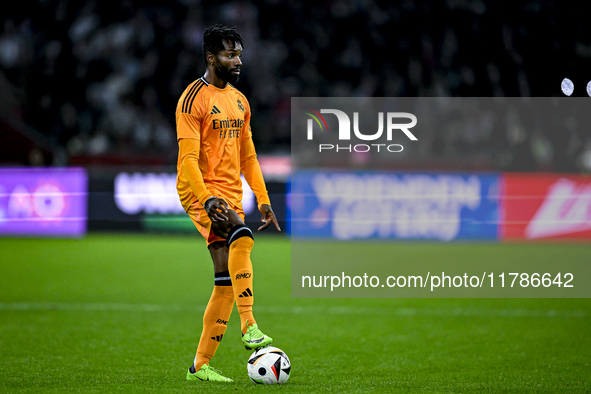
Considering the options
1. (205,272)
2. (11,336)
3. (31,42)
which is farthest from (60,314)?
(31,42)

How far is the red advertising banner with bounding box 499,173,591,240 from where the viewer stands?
11.2 m

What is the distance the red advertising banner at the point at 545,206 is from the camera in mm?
11211

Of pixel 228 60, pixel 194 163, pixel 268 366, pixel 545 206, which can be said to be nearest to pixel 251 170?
pixel 194 163

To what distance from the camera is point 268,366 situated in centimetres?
338

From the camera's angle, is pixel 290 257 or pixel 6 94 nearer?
pixel 290 257

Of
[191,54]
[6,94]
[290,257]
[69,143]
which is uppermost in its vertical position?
[191,54]

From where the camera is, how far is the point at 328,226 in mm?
11352

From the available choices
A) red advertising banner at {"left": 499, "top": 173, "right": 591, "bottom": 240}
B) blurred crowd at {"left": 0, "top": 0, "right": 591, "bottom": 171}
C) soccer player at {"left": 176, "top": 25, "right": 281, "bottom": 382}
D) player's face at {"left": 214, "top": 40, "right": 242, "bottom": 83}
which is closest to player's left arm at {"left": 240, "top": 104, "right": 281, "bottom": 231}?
soccer player at {"left": 176, "top": 25, "right": 281, "bottom": 382}

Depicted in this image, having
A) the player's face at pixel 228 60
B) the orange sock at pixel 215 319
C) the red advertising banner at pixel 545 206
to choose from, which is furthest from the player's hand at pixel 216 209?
the red advertising banner at pixel 545 206

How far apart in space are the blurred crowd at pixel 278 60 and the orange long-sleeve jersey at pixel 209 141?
32.4 ft

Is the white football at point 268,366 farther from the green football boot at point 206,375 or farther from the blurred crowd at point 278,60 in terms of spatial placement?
the blurred crowd at point 278,60

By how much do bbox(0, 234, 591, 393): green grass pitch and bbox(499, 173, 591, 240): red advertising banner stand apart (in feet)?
15.1

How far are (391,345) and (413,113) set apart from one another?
33.8 feet

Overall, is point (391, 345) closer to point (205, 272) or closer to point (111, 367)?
point (111, 367)
